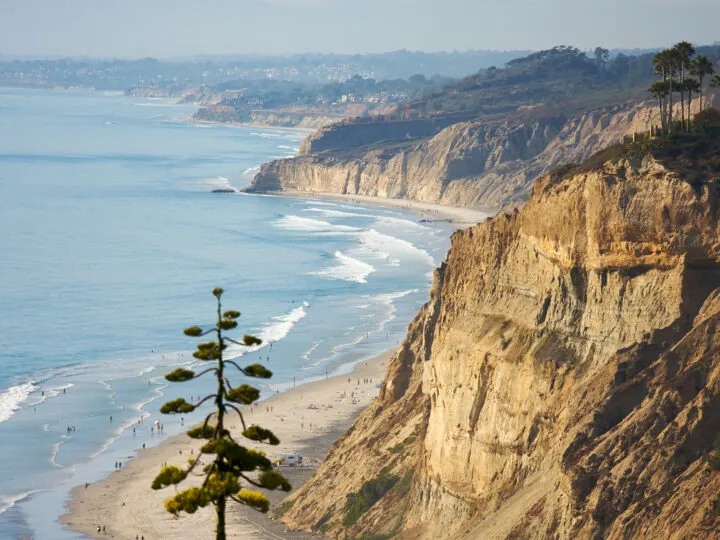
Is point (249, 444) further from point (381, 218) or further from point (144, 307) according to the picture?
point (381, 218)

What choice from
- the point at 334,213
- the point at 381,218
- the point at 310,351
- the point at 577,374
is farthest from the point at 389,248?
the point at 577,374

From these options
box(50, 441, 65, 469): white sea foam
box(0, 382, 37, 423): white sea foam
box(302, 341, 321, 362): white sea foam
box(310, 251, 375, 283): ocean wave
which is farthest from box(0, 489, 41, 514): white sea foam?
box(310, 251, 375, 283): ocean wave

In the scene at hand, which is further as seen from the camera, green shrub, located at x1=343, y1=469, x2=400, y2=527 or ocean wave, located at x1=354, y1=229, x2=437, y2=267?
A: ocean wave, located at x1=354, y1=229, x2=437, y2=267

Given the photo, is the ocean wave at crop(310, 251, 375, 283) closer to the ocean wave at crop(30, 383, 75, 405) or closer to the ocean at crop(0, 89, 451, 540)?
the ocean at crop(0, 89, 451, 540)

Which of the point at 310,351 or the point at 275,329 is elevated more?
the point at 275,329

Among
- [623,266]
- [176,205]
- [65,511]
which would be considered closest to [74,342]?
[65,511]
